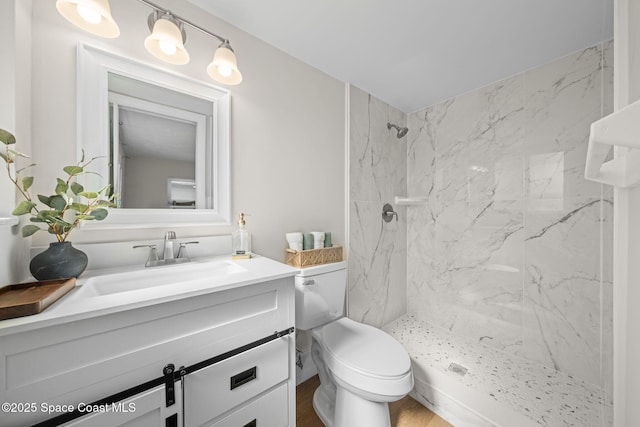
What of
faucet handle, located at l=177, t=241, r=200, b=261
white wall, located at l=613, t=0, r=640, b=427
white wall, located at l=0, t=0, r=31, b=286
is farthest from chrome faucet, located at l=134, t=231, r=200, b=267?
white wall, located at l=613, t=0, r=640, b=427

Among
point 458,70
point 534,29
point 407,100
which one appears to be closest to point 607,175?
point 534,29

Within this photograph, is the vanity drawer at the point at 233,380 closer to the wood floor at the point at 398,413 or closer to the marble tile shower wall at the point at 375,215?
the wood floor at the point at 398,413

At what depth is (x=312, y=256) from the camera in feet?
4.55

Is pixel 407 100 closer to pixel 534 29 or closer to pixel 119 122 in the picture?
pixel 534 29

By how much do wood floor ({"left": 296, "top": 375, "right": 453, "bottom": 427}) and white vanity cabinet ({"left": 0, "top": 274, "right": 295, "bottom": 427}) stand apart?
17.9 inches

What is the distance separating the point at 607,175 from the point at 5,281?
1.64m

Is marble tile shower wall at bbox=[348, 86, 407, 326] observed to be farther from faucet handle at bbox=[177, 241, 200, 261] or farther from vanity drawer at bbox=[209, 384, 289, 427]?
faucet handle at bbox=[177, 241, 200, 261]

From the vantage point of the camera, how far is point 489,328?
1812 millimetres

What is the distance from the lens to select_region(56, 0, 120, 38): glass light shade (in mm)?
765

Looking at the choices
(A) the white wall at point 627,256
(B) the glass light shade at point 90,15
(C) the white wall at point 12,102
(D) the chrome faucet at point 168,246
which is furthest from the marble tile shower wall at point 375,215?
(C) the white wall at point 12,102

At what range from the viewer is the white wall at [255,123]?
33.8 inches

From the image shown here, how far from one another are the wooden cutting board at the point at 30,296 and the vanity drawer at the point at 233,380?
414mm

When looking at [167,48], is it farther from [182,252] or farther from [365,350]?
[365,350]

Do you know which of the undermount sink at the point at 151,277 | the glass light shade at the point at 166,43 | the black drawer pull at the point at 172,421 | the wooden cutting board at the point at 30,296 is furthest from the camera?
the glass light shade at the point at 166,43
